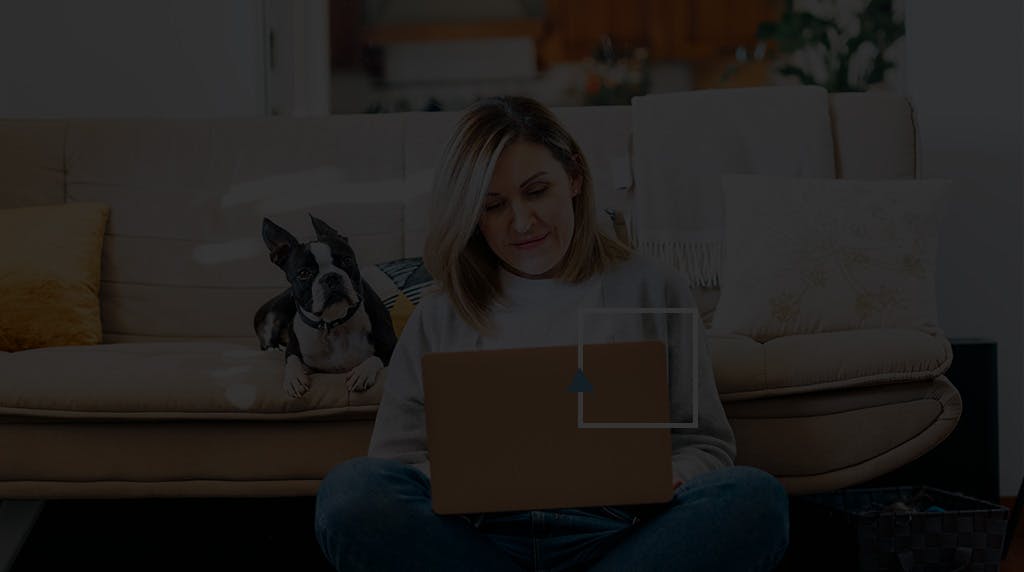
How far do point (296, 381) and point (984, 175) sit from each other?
5.66ft

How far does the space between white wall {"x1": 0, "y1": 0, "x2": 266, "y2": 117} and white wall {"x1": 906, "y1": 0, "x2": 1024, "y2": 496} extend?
1853mm

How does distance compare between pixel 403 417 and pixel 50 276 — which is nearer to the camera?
pixel 403 417

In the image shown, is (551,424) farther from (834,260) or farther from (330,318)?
(834,260)

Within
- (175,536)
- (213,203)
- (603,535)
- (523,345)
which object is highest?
(213,203)

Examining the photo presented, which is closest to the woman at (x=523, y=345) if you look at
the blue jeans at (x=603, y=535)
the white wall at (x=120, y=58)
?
the blue jeans at (x=603, y=535)

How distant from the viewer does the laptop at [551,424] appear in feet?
3.51

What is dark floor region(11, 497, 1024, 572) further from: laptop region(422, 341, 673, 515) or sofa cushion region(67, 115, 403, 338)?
laptop region(422, 341, 673, 515)

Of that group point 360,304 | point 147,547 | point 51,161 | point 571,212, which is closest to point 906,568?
point 571,212

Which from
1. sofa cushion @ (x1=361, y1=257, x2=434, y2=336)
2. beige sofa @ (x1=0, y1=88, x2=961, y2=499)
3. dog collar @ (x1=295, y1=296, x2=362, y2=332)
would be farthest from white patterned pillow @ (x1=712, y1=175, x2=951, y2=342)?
dog collar @ (x1=295, y1=296, x2=362, y2=332)

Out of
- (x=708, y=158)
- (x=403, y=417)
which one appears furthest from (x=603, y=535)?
(x=708, y=158)

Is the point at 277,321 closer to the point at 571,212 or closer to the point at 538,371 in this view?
the point at 571,212

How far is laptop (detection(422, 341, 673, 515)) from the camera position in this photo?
1068mm

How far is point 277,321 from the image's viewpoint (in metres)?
1.99

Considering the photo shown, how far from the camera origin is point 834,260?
197 cm
